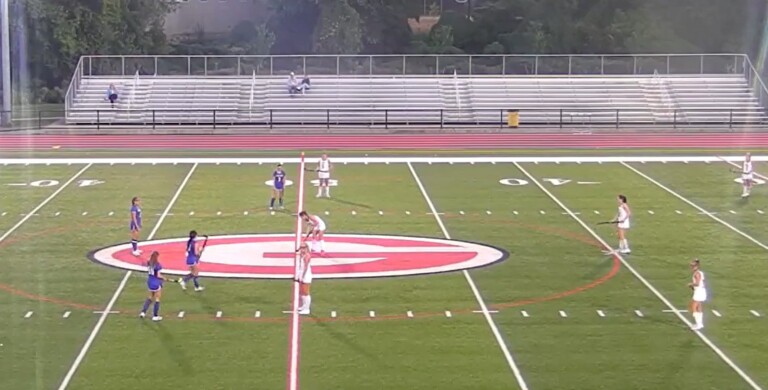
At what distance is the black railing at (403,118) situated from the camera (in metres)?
49.1

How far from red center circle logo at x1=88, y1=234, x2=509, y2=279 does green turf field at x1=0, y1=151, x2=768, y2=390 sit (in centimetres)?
18

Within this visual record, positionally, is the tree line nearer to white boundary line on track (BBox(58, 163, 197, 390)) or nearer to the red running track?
the red running track

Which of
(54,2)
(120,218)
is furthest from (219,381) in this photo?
(54,2)

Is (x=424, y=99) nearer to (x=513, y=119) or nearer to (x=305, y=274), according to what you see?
(x=513, y=119)

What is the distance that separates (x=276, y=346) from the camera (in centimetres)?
1614

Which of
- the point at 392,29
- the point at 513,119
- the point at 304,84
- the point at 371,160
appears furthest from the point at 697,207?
the point at 392,29

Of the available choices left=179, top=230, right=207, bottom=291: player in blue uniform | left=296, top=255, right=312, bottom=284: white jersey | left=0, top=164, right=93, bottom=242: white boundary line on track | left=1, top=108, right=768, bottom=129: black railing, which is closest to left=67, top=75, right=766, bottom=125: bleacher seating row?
left=1, top=108, right=768, bottom=129: black railing

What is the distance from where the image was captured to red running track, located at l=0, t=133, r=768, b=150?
41.8 meters

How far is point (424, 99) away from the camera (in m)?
51.4

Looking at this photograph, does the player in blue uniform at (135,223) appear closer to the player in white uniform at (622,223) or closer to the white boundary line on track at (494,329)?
the white boundary line on track at (494,329)

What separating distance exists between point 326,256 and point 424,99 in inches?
1168

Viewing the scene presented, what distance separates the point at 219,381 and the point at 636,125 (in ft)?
123

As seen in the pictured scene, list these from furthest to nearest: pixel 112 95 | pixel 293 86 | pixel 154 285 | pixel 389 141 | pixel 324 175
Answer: pixel 293 86 → pixel 112 95 → pixel 389 141 → pixel 324 175 → pixel 154 285

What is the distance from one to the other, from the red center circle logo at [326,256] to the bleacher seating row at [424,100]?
25208 millimetres
